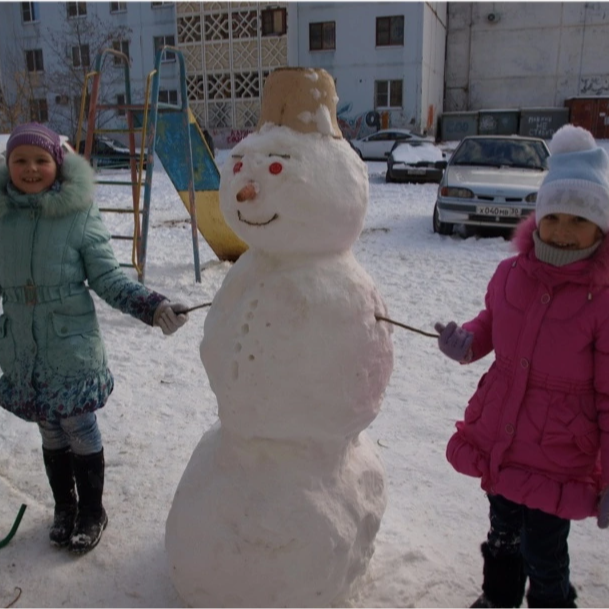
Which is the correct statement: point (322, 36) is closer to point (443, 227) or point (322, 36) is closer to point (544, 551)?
point (443, 227)

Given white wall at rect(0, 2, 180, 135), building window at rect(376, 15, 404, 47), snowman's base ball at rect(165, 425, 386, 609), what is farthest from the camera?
white wall at rect(0, 2, 180, 135)

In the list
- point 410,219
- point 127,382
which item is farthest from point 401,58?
point 127,382

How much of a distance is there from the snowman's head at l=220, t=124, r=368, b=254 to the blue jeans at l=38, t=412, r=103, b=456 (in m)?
1.10

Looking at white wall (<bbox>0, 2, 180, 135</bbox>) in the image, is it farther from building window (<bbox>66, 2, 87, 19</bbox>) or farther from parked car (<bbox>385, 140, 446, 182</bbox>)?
parked car (<bbox>385, 140, 446, 182</bbox>)

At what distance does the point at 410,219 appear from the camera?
34.4 ft

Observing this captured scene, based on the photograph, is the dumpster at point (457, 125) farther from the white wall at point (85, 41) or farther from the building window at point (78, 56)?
the building window at point (78, 56)

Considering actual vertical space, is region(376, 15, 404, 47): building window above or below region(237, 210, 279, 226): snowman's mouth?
above

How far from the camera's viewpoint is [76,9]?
2878 cm

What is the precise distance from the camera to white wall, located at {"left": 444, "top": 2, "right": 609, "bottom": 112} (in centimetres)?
2741

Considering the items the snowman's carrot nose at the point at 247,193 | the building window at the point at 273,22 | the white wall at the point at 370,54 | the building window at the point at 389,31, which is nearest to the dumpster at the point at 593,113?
the white wall at the point at 370,54

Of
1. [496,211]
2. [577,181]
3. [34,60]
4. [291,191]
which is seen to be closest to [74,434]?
[291,191]

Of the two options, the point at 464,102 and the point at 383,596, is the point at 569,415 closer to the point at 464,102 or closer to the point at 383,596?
the point at 383,596

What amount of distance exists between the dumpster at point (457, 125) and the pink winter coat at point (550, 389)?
27.1 m

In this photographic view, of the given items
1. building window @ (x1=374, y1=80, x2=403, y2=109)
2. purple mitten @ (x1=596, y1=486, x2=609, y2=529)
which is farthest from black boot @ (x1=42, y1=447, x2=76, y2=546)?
building window @ (x1=374, y1=80, x2=403, y2=109)
